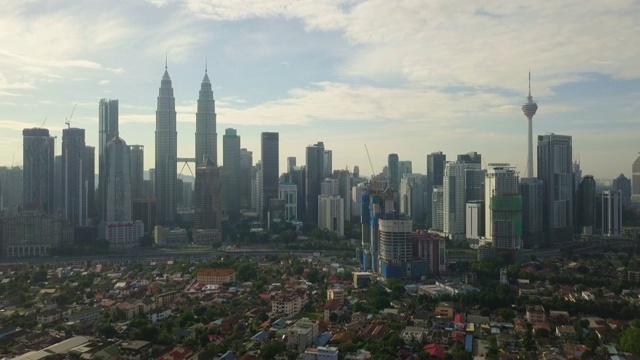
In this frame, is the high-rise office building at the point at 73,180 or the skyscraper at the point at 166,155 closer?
the high-rise office building at the point at 73,180

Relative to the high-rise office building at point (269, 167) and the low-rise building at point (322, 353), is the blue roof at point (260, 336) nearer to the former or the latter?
the low-rise building at point (322, 353)

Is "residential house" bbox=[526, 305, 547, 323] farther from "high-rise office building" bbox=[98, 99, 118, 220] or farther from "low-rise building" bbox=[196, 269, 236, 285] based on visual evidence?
"high-rise office building" bbox=[98, 99, 118, 220]

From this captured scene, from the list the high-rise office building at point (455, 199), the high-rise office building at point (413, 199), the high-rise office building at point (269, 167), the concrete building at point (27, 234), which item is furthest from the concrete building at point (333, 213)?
the concrete building at point (27, 234)

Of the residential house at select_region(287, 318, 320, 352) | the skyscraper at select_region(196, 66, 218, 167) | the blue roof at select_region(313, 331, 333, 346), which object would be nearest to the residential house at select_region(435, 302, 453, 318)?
the blue roof at select_region(313, 331, 333, 346)

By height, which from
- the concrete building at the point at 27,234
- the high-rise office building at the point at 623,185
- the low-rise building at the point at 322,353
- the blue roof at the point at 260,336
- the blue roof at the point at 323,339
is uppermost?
the high-rise office building at the point at 623,185

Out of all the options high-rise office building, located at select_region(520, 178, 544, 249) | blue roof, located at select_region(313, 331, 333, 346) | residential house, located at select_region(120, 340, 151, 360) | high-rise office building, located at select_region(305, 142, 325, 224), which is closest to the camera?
residential house, located at select_region(120, 340, 151, 360)

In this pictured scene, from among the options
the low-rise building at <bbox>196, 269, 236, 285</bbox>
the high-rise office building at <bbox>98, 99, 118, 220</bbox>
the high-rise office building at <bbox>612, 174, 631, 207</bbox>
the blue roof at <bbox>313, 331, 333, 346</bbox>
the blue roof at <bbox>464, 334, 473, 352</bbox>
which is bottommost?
the blue roof at <bbox>464, 334, 473, 352</bbox>

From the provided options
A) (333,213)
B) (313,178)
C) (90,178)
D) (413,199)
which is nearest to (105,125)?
(90,178)
